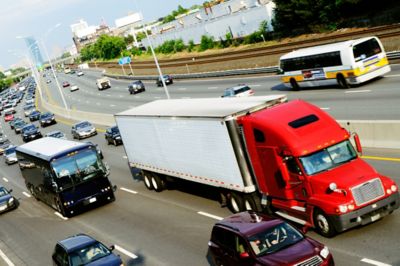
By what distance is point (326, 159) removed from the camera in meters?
14.5

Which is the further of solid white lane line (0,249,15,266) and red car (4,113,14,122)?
red car (4,113,14,122)

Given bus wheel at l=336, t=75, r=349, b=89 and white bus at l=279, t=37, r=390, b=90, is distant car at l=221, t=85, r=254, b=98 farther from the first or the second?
bus wheel at l=336, t=75, r=349, b=89

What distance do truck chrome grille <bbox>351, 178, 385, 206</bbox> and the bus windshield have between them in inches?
539

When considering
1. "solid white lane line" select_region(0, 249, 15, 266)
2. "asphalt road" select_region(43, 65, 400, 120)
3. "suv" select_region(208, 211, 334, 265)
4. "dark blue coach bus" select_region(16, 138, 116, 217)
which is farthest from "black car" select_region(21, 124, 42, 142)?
"suv" select_region(208, 211, 334, 265)

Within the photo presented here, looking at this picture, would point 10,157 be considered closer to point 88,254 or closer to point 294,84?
point 294,84

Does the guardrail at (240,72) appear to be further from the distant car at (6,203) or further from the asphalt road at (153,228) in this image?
the distant car at (6,203)

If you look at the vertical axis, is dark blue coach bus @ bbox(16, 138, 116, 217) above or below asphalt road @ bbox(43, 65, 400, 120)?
above

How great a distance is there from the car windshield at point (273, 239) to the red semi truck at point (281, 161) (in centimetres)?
184

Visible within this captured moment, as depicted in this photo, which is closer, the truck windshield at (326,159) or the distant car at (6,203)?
the truck windshield at (326,159)

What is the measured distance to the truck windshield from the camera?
47.1 ft

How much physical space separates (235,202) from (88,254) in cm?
514

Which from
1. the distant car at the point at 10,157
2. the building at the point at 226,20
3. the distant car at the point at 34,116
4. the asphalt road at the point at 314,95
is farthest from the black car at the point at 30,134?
the building at the point at 226,20

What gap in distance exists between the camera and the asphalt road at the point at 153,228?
44.0 ft

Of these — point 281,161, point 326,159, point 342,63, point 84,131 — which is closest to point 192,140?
point 281,161
